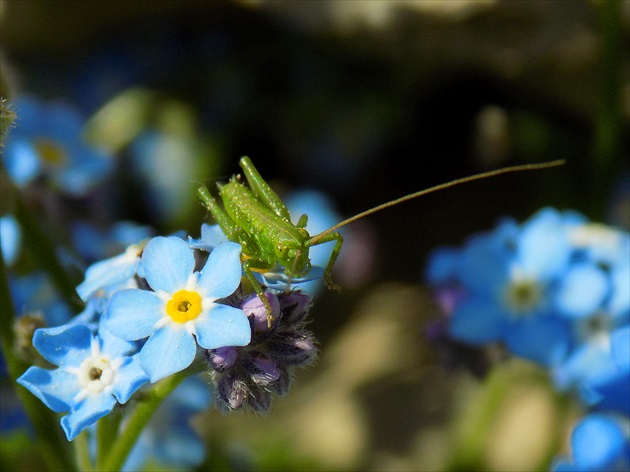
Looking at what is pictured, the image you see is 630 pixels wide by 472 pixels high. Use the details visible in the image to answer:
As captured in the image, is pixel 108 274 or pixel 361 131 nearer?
pixel 108 274

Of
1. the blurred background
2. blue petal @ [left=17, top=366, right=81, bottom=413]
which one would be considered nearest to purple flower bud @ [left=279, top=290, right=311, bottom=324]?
blue petal @ [left=17, top=366, right=81, bottom=413]

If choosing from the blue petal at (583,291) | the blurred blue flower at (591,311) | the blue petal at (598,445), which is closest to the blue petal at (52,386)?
the blue petal at (598,445)

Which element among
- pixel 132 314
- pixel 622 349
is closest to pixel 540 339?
pixel 622 349

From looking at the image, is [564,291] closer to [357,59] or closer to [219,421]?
[219,421]

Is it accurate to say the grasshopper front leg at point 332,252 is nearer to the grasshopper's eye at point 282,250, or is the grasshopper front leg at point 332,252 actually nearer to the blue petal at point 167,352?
the grasshopper's eye at point 282,250

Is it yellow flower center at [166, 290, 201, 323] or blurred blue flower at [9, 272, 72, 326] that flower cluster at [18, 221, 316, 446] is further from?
blurred blue flower at [9, 272, 72, 326]

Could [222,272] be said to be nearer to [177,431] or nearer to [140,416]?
[140,416]

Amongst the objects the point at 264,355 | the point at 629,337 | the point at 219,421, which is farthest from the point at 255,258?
the point at 219,421
